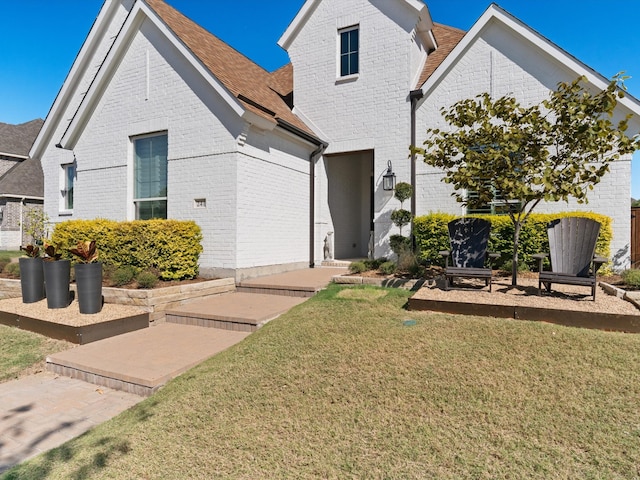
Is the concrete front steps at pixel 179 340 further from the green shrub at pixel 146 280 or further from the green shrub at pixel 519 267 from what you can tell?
the green shrub at pixel 519 267

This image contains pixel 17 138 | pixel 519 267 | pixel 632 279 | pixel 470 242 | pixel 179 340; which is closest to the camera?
pixel 179 340

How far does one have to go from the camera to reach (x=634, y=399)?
10.1 feet

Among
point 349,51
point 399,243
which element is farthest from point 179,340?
point 349,51

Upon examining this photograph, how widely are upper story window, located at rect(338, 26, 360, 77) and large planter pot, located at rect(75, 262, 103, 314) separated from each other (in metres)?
8.99

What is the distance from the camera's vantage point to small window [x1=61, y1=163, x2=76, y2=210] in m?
13.3

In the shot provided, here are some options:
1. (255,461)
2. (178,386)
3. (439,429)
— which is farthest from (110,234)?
(439,429)

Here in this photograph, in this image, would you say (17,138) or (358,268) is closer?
(358,268)

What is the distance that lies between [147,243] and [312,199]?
521 centimetres

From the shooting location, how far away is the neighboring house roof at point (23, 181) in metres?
22.0

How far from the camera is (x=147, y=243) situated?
315 inches

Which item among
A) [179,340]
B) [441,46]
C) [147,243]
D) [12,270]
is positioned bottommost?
[179,340]

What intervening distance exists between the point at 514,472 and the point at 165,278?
740cm

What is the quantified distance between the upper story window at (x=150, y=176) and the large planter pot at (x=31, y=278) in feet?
10.0

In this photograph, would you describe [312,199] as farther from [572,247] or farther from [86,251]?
[572,247]
